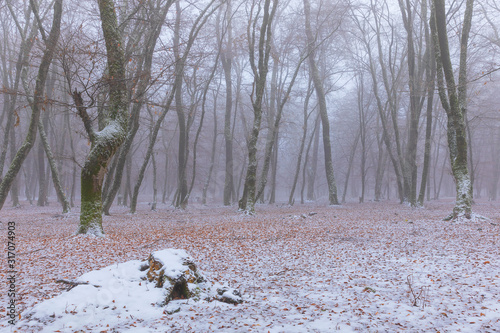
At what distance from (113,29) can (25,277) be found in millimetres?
6804

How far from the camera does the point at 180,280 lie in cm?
456

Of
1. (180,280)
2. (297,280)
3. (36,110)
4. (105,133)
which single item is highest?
(36,110)

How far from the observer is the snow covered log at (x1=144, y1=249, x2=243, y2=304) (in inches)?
178

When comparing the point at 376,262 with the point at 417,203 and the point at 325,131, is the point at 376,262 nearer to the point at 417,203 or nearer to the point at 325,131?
the point at 417,203

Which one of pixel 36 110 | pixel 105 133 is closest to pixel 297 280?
pixel 105 133

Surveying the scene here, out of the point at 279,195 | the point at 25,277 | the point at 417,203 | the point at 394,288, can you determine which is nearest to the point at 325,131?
the point at 417,203

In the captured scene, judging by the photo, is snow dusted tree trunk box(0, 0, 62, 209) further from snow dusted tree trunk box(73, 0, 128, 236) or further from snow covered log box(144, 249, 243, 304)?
snow covered log box(144, 249, 243, 304)

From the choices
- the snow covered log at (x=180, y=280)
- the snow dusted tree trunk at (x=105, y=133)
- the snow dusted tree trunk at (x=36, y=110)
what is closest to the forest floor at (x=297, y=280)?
the snow covered log at (x=180, y=280)

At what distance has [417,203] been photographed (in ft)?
63.2

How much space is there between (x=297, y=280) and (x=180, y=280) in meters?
2.05

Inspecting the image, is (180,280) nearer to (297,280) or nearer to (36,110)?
(297,280)

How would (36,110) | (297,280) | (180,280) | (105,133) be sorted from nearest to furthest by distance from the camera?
(180,280)
(297,280)
(105,133)
(36,110)

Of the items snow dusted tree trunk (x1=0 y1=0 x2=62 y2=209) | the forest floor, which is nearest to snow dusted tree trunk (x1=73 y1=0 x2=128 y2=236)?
the forest floor

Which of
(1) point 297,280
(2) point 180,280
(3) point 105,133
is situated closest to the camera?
(2) point 180,280
